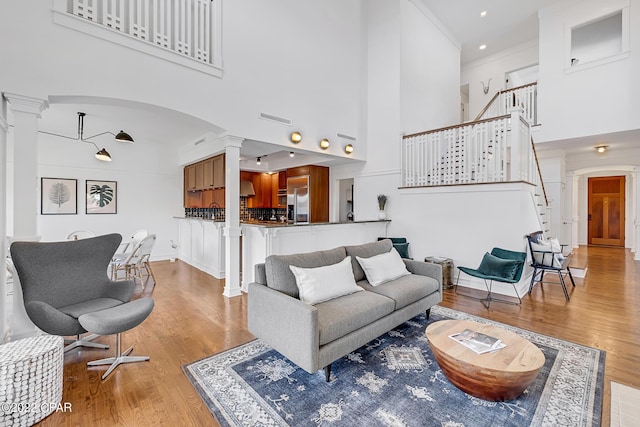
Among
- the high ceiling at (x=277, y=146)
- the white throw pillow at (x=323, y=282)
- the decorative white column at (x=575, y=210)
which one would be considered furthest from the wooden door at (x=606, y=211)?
the white throw pillow at (x=323, y=282)

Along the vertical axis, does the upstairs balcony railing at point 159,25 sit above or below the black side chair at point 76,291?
above

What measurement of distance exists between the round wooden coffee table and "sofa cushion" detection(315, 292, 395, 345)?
561 millimetres

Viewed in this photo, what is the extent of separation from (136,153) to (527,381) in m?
8.16

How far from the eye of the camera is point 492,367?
5.93 feet

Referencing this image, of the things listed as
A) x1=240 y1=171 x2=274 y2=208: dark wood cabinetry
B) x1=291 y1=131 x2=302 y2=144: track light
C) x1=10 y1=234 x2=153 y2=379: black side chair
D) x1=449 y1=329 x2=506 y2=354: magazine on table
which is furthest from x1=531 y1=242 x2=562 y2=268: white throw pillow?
x1=240 y1=171 x2=274 y2=208: dark wood cabinetry

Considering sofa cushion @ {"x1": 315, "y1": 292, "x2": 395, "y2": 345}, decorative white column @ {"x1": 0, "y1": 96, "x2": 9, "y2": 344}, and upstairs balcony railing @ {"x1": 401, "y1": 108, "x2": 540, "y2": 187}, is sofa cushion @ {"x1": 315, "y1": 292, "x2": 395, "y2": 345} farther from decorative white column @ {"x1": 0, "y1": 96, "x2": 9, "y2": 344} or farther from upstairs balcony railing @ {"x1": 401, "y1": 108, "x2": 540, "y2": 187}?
upstairs balcony railing @ {"x1": 401, "y1": 108, "x2": 540, "y2": 187}

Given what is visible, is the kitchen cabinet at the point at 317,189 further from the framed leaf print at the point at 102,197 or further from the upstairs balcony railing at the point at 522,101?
the upstairs balcony railing at the point at 522,101

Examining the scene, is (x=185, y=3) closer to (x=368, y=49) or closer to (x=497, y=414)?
(x=368, y=49)

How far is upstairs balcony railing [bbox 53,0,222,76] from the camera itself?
124 inches

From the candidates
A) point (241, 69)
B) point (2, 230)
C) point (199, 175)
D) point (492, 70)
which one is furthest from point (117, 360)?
point (492, 70)

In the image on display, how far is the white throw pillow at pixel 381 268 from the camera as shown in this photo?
10.5 feet

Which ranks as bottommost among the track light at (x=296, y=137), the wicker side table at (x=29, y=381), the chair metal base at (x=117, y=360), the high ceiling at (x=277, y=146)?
the chair metal base at (x=117, y=360)

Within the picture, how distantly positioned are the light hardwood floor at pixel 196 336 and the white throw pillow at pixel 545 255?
521 mm

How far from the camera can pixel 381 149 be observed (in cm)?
634
